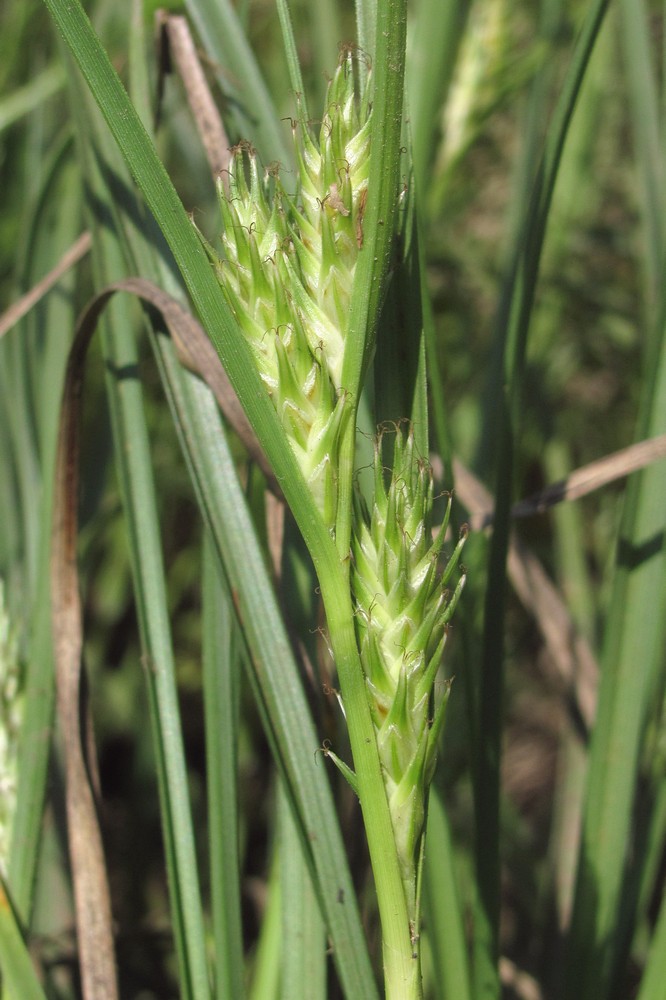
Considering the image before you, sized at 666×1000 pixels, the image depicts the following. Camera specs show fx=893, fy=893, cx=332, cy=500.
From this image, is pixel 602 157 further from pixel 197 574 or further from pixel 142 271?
pixel 142 271

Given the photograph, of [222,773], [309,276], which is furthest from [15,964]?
[309,276]

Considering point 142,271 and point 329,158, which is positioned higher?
A: point 142,271

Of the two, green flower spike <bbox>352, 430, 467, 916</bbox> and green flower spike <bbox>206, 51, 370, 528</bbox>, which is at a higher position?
green flower spike <bbox>206, 51, 370, 528</bbox>

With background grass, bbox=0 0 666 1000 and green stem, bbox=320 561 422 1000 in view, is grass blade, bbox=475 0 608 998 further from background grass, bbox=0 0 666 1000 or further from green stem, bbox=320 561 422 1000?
green stem, bbox=320 561 422 1000

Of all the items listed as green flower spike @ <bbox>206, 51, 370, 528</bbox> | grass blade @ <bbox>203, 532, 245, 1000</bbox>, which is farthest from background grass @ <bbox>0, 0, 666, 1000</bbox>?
green flower spike @ <bbox>206, 51, 370, 528</bbox>

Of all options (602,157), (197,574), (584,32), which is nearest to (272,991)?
(584,32)

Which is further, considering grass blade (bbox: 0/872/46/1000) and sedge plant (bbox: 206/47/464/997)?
grass blade (bbox: 0/872/46/1000)
